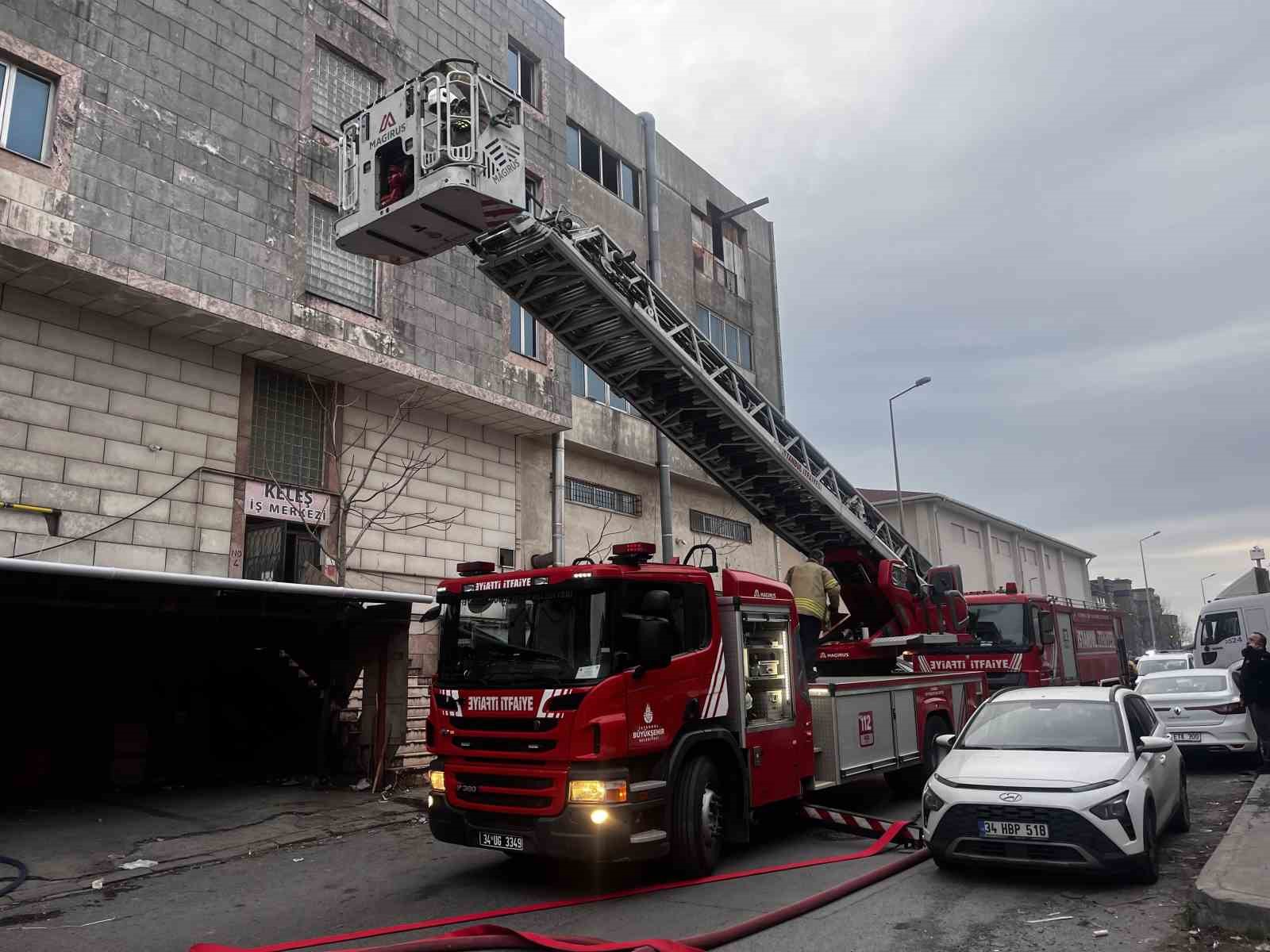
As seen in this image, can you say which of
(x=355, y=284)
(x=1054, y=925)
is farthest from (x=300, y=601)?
(x=1054, y=925)

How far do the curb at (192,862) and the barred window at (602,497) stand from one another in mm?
10615

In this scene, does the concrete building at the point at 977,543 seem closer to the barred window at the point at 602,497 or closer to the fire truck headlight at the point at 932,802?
the barred window at the point at 602,497

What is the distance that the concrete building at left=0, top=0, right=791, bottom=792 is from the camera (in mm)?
12406

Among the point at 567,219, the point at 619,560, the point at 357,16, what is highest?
the point at 357,16

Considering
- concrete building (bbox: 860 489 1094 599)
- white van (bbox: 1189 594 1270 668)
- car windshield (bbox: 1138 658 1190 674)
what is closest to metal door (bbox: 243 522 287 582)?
white van (bbox: 1189 594 1270 668)

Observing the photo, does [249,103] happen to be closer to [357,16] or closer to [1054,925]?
[357,16]

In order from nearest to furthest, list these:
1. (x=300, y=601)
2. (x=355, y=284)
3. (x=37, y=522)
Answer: (x=37, y=522), (x=300, y=601), (x=355, y=284)

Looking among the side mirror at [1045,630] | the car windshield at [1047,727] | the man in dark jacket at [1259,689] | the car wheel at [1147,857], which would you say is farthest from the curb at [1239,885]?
the side mirror at [1045,630]

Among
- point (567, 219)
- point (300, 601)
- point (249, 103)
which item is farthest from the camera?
point (249, 103)

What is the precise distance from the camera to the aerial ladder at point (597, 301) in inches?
319

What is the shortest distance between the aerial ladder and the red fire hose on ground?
5.45 metres

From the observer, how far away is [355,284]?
16484 millimetres

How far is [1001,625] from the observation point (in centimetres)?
1708

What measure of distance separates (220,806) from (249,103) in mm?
10790
